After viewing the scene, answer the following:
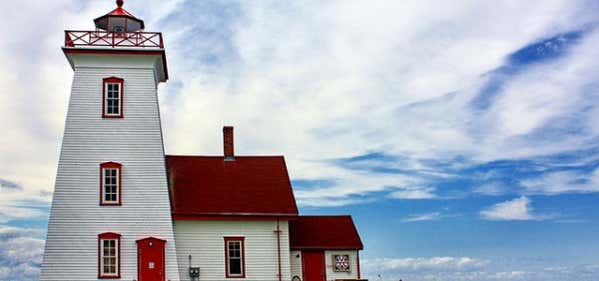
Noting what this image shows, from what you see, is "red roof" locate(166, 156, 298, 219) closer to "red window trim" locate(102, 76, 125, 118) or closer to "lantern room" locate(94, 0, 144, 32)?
"red window trim" locate(102, 76, 125, 118)

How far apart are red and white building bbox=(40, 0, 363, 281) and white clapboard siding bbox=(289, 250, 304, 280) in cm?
4

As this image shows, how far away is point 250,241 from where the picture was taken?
24922 mm

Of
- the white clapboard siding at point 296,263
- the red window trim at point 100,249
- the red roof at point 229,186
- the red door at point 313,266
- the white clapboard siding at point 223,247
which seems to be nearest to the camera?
the red window trim at point 100,249

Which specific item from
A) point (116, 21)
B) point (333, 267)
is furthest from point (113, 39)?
point (333, 267)

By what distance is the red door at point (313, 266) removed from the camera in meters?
26.5

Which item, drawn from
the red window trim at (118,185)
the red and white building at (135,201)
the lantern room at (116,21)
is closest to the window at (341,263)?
the red and white building at (135,201)

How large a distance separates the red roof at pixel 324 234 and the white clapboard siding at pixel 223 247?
174 cm

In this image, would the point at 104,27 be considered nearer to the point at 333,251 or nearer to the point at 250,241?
the point at 250,241

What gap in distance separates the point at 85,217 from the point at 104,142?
8.87 feet

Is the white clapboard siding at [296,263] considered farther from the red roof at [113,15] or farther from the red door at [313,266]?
the red roof at [113,15]

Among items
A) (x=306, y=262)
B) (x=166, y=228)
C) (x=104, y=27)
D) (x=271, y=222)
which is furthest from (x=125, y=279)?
(x=104, y=27)

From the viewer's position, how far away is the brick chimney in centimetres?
2808

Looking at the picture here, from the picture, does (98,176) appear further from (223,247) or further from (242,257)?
(242,257)

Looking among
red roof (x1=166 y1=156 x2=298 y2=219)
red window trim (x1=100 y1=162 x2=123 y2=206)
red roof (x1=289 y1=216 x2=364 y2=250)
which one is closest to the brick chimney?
red roof (x1=166 y1=156 x2=298 y2=219)
